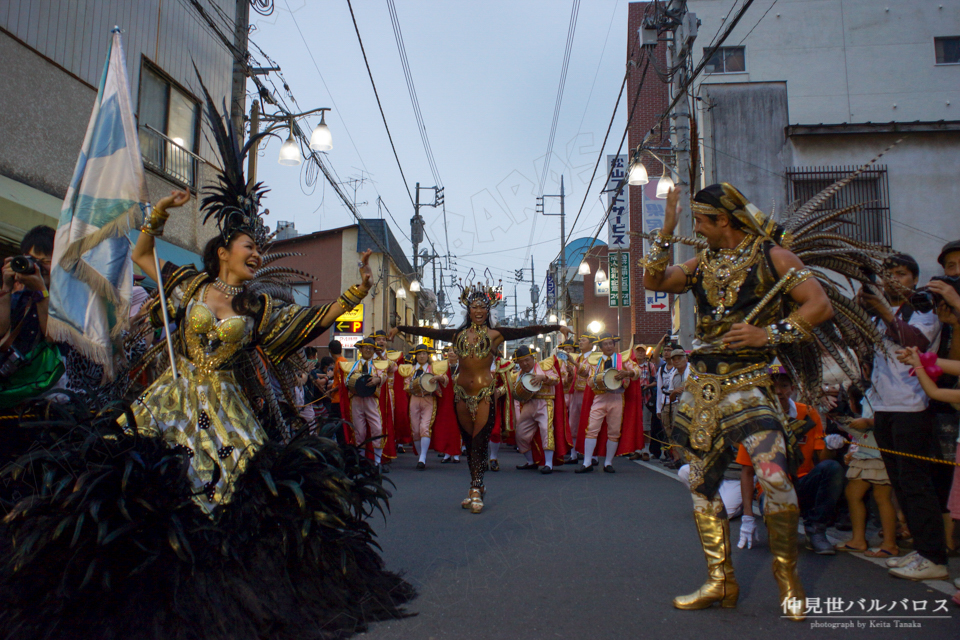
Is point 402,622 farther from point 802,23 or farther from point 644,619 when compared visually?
point 802,23

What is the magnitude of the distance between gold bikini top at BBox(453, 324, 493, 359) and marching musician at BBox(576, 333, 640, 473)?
3.47 m

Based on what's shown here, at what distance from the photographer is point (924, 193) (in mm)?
13680

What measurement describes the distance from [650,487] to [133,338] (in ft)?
18.6

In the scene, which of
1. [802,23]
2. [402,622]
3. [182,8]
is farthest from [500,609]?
[802,23]

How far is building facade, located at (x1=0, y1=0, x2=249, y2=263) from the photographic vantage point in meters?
8.20

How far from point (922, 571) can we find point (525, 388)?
614 centimetres

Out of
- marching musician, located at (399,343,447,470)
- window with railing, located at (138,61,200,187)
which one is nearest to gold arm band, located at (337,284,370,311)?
marching musician, located at (399,343,447,470)

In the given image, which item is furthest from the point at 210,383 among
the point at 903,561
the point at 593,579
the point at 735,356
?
the point at 903,561

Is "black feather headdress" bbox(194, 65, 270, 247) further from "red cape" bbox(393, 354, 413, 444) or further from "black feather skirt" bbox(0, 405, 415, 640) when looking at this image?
"red cape" bbox(393, 354, 413, 444)

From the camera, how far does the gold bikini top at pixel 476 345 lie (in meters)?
6.61

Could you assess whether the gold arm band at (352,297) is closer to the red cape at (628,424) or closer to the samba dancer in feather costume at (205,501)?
the samba dancer in feather costume at (205,501)

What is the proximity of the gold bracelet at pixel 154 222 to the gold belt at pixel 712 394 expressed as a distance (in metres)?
2.85

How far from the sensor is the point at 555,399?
9867 mm

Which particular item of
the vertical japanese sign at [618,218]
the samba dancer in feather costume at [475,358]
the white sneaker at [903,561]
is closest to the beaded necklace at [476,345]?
the samba dancer in feather costume at [475,358]
